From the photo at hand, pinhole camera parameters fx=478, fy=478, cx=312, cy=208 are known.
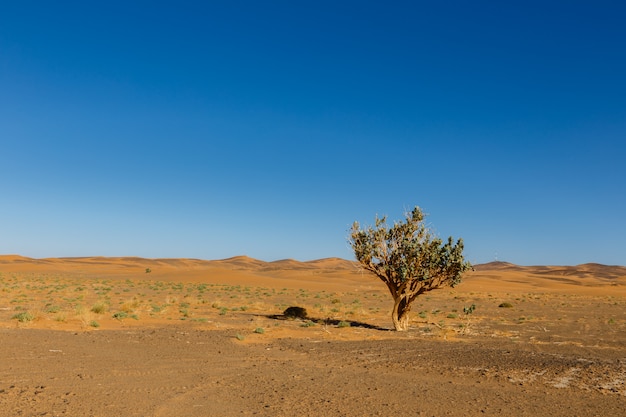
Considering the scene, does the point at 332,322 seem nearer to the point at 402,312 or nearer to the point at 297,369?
the point at 402,312

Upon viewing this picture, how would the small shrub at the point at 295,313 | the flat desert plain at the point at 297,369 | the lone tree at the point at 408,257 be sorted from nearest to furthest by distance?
the flat desert plain at the point at 297,369 → the lone tree at the point at 408,257 → the small shrub at the point at 295,313

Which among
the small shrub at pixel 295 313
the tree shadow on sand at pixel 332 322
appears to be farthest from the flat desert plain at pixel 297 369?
the small shrub at pixel 295 313

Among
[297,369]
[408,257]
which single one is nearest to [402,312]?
[408,257]

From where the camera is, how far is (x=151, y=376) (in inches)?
427

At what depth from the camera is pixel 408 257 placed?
20.7 m

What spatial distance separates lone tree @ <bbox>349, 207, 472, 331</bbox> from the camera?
20719 mm

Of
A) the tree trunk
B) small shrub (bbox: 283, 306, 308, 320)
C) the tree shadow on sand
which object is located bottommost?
the tree shadow on sand

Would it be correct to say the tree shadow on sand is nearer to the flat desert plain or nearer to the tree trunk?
the flat desert plain

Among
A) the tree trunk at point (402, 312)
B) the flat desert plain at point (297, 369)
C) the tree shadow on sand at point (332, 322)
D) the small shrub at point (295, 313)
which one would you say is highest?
the tree trunk at point (402, 312)

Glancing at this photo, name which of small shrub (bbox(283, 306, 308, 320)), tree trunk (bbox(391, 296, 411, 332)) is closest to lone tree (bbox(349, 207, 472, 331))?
tree trunk (bbox(391, 296, 411, 332))

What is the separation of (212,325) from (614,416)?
1676 cm

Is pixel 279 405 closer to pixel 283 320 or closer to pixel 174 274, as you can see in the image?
pixel 283 320

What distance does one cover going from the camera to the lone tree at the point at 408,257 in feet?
68.0

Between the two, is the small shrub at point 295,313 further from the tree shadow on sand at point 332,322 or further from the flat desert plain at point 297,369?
the flat desert plain at point 297,369
